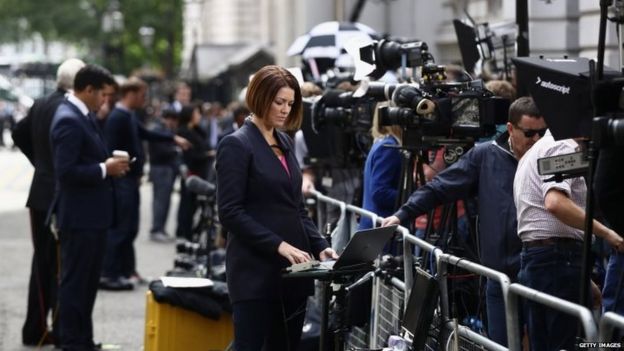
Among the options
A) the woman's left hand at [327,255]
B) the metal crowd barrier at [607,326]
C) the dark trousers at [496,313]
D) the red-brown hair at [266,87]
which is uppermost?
the red-brown hair at [266,87]

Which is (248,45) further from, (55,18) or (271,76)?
(271,76)

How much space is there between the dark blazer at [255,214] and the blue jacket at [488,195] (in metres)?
1.09

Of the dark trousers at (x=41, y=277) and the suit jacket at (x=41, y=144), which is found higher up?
the suit jacket at (x=41, y=144)

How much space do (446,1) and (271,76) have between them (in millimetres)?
19586

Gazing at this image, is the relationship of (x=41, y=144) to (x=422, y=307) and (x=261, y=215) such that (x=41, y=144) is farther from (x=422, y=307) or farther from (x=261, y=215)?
(x=422, y=307)

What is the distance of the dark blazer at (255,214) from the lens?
22.2 feet

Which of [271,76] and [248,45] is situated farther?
[248,45]

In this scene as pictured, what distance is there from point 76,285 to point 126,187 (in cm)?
464

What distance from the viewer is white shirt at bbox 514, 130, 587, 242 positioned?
22.5ft

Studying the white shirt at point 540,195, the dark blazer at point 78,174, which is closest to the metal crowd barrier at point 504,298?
the white shirt at point 540,195

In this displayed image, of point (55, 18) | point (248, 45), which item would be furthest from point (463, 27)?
point (55, 18)

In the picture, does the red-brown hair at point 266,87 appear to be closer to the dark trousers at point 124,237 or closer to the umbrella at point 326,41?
the umbrella at point 326,41

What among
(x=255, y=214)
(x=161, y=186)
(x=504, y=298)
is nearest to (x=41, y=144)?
(x=255, y=214)

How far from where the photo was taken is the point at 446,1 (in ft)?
85.4
